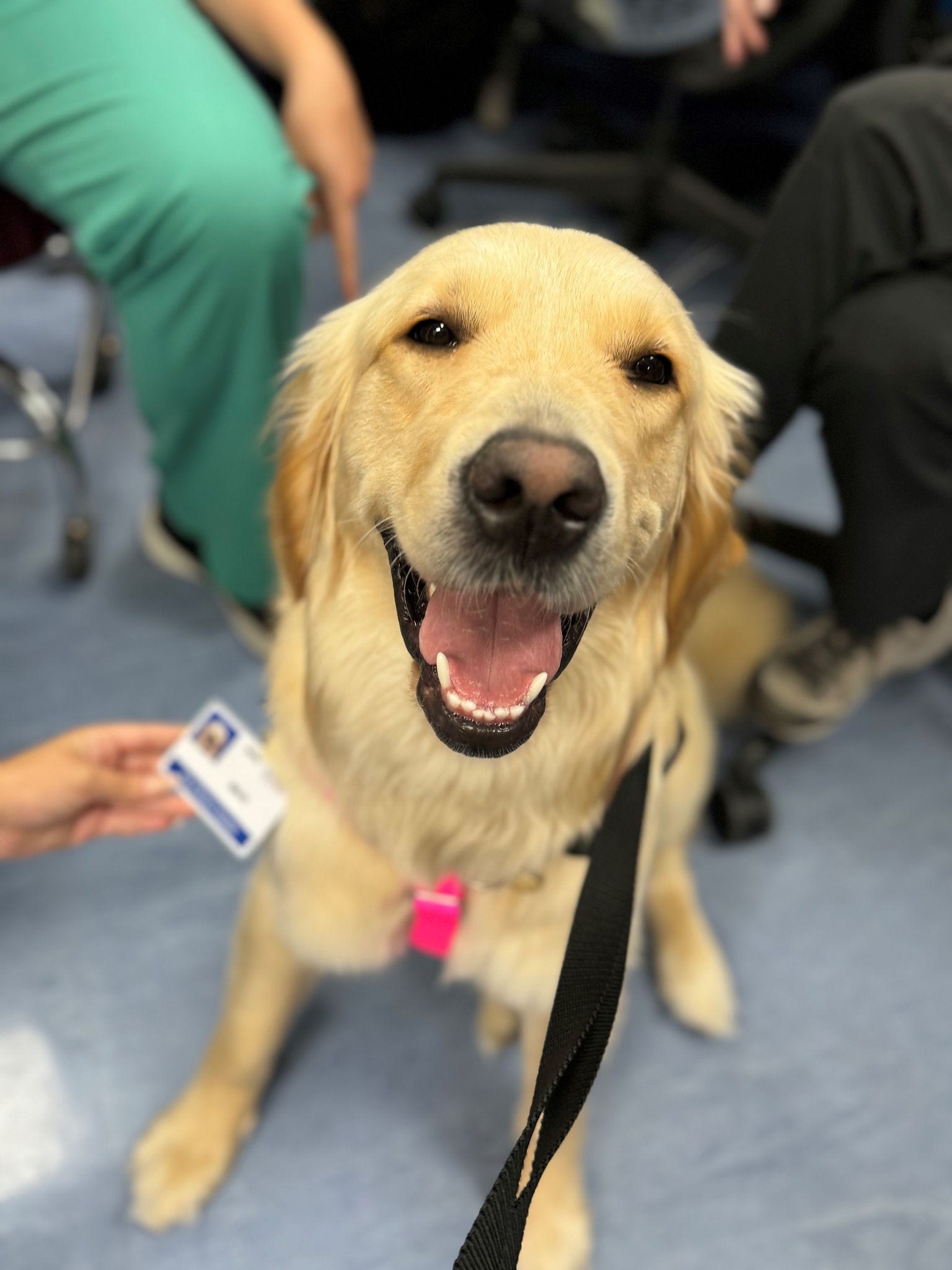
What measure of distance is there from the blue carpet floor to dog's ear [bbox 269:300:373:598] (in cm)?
73

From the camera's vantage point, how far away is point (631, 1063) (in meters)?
1.48

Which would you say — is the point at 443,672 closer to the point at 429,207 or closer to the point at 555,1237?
the point at 555,1237

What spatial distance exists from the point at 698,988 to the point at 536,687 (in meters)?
0.83

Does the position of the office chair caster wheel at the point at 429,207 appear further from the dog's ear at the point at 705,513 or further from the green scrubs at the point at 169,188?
the dog's ear at the point at 705,513

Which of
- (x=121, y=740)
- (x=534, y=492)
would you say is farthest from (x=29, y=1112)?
(x=534, y=492)

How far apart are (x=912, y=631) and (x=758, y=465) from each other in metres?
0.71

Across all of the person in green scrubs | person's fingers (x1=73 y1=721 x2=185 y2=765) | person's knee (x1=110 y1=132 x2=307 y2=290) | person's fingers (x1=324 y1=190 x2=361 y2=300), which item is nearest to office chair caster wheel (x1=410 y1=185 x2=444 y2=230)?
the person in green scrubs

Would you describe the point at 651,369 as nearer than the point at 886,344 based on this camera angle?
Yes

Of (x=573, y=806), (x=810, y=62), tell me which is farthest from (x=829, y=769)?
(x=810, y=62)

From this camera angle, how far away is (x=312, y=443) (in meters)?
1.09

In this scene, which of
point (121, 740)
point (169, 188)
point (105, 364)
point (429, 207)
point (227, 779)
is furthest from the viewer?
point (429, 207)

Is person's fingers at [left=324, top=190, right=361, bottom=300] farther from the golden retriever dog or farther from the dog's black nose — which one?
the dog's black nose

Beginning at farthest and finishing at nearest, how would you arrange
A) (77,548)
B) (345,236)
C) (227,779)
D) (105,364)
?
(105,364), (77,548), (345,236), (227,779)

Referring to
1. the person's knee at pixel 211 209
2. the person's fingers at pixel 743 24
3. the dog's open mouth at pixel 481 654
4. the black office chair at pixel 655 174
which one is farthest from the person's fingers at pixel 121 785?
the black office chair at pixel 655 174
